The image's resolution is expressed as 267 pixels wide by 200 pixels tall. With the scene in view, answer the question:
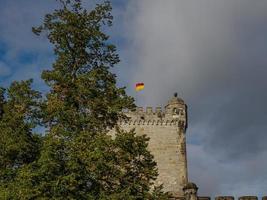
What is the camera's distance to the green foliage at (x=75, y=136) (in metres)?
18.5

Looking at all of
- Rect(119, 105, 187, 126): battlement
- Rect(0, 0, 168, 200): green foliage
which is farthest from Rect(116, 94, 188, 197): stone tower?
Rect(0, 0, 168, 200): green foliage

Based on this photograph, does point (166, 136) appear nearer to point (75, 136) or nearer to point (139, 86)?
point (139, 86)

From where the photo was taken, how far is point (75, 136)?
20.0 meters

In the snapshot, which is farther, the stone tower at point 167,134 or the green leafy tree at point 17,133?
the stone tower at point 167,134

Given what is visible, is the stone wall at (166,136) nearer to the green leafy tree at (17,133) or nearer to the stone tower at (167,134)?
the stone tower at (167,134)

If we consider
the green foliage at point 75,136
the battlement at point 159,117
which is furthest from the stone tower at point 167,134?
the green foliage at point 75,136

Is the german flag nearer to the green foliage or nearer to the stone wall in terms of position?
the stone wall

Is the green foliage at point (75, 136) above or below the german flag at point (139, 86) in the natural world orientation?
below

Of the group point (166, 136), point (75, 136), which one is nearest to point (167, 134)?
point (166, 136)

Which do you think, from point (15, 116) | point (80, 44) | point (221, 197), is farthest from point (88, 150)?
point (221, 197)

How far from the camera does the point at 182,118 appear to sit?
47.8m

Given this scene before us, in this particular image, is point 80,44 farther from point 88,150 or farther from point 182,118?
point 182,118

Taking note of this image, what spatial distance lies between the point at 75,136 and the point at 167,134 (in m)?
28.0

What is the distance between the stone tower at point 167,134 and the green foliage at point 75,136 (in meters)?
23.3
